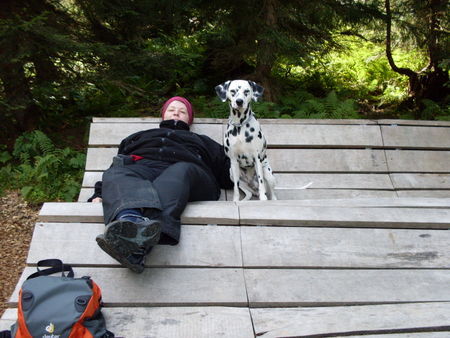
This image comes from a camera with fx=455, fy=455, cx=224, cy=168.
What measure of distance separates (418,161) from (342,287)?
8.92 ft

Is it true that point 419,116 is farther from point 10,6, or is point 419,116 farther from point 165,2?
point 10,6

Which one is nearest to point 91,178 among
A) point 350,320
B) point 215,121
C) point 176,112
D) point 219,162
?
point 176,112

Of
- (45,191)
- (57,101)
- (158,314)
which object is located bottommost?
(158,314)

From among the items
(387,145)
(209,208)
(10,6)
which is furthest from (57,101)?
(387,145)

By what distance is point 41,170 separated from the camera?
5297mm

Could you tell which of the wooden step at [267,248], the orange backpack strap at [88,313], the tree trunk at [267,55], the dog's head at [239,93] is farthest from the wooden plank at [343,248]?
the tree trunk at [267,55]

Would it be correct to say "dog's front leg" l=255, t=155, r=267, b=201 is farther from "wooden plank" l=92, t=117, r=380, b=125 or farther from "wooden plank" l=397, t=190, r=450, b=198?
"wooden plank" l=397, t=190, r=450, b=198

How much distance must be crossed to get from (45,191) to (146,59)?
204 centimetres

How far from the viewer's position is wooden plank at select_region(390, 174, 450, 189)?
479 cm

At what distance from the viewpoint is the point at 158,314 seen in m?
2.57

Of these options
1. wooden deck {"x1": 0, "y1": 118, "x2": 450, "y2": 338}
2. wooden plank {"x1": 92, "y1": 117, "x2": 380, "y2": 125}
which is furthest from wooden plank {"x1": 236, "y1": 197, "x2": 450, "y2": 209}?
wooden plank {"x1": 92, "y1": 117, "x2": 380, "y2": 125}

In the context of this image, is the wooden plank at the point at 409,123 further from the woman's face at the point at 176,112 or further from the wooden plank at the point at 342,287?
the wooden plank at the point at 342,287

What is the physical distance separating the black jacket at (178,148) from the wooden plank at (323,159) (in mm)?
696

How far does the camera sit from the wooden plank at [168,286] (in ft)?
8.75
